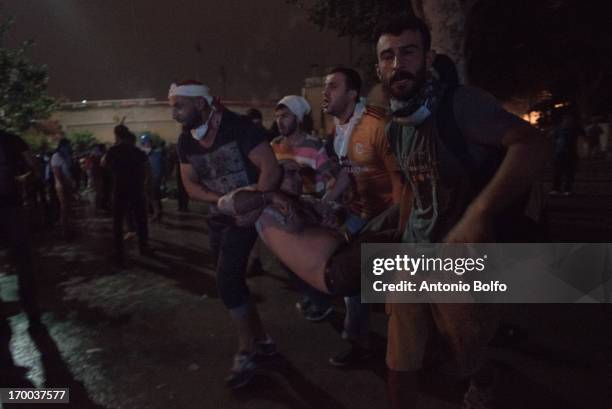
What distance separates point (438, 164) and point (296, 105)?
2624 millimetres

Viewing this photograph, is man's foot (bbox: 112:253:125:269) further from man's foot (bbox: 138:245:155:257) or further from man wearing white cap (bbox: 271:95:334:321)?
man wearing white cap (bbox: 271:95:334:321)

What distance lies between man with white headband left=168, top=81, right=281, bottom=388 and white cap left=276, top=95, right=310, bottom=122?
109cm

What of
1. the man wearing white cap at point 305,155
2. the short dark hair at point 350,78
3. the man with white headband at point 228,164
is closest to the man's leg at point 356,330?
the man wearing white cap at point 305,155

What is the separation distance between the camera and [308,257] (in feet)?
5.36

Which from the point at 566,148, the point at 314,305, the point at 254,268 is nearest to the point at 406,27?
the point at 314,305

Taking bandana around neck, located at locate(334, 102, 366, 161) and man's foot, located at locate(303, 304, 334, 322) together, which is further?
man's foot, located at locate(303, 304, 334, 322)

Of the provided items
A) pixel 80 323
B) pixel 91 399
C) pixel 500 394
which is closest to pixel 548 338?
pixel 500 394

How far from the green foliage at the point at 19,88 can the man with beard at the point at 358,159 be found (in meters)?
20.6

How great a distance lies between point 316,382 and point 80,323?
2.78 metres

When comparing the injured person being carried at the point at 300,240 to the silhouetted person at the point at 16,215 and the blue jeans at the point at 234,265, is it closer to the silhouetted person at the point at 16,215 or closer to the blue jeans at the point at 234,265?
the blue jeans at the point at 234,265

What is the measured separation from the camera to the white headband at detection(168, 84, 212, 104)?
Result: 3428 mm

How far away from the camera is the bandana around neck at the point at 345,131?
3744 millimetres

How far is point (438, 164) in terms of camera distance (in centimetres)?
218

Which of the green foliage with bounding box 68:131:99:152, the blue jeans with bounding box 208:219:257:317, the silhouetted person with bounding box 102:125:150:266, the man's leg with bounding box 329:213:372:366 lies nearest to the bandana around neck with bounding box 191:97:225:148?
the blue jeans with bounding box 208:219:257:317
